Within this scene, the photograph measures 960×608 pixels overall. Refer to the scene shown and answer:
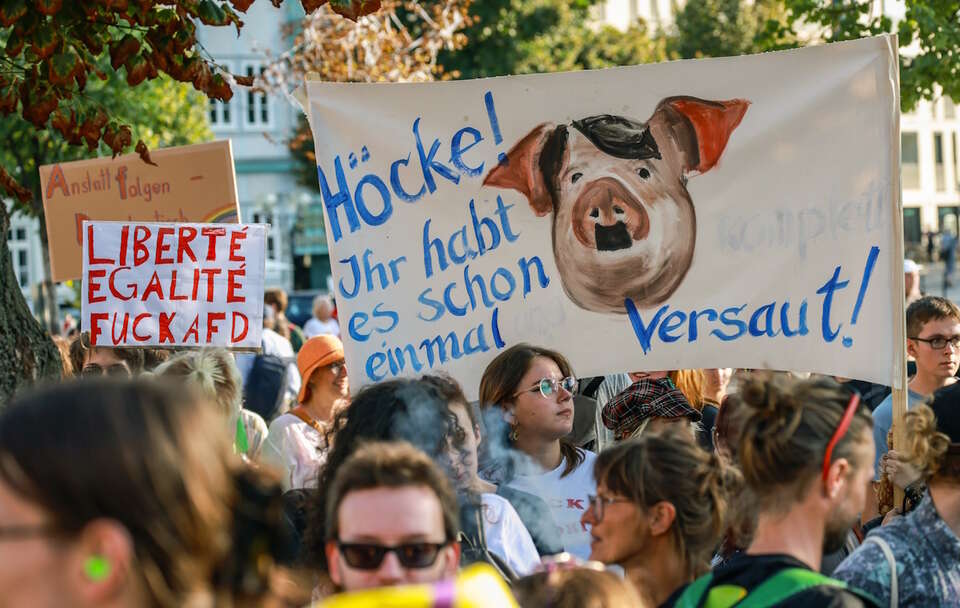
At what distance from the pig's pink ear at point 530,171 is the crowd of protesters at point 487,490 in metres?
0.59

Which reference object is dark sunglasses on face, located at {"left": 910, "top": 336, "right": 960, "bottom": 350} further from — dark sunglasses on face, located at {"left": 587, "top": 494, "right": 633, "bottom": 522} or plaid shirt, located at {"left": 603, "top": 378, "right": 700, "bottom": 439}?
dark sunglasses on face, located at {"left": 587, "top": 494, "right": 633, "bottom": 522}

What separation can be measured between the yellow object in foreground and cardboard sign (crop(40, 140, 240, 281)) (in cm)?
610

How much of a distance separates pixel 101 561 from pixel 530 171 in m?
3.85

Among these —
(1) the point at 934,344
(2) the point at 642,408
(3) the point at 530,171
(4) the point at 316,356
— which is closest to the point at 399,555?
(2) the point at 642,408

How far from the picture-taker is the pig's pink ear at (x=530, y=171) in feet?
17.6

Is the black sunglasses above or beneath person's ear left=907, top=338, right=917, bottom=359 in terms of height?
above

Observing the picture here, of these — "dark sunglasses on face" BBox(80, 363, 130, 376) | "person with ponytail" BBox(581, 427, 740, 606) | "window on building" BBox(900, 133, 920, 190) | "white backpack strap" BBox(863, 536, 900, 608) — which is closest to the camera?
"white backpack strap" BBox(863, 536, 900, 608)

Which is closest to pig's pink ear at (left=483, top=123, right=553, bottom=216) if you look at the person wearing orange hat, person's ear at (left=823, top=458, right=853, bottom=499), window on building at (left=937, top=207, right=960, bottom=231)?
the person wearing orange hat

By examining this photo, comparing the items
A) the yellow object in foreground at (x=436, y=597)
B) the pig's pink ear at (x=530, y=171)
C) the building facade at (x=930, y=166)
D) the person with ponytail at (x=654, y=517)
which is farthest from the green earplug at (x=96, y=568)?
the building facade at (x=930, y=166)

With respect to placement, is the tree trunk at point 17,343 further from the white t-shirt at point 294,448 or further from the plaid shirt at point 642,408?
the plaid shirt at point 642,408

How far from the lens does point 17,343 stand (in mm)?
5312

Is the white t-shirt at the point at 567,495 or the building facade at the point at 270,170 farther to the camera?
the building facade at the point at 270,170

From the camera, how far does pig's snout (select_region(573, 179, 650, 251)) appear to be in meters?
5.30

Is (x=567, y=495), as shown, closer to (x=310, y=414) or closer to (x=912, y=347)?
(x=310, y=414)
